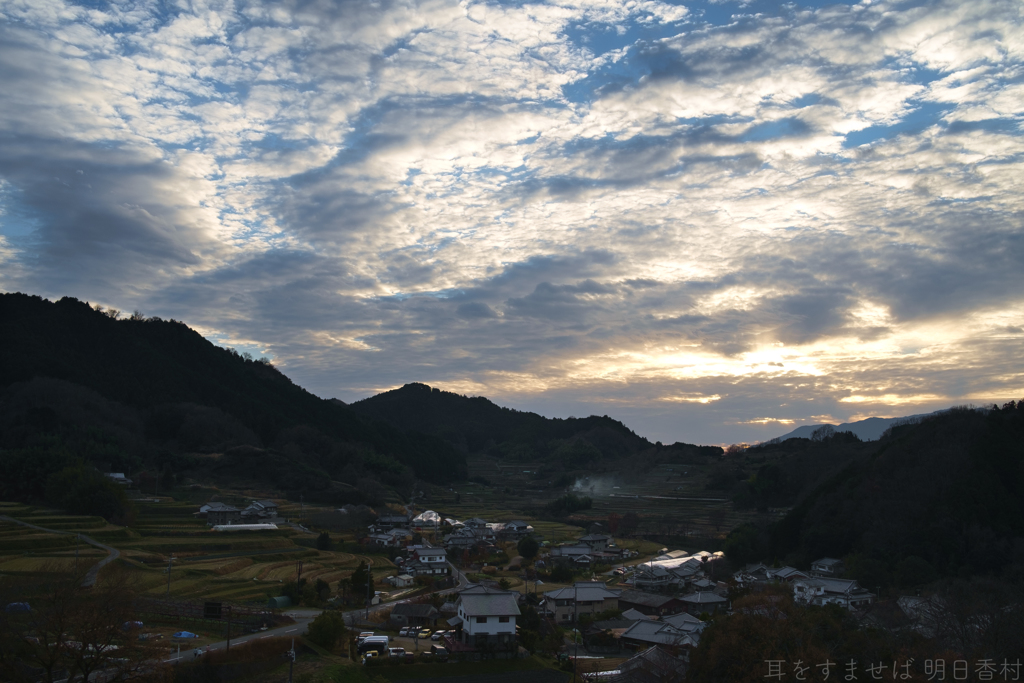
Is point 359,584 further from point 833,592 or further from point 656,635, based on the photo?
point 833,592

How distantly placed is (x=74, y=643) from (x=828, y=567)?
42.6 m

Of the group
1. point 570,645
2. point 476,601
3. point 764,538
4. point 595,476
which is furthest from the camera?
point 595,476

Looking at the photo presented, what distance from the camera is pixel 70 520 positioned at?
3847 centimetres

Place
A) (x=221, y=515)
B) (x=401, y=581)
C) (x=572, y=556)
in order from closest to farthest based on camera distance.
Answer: (x=401, y=581) < (x=221, y=515) < (x=572, y=556)

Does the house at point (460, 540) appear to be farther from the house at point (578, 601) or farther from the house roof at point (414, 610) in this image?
the house roof at point (414, 610)

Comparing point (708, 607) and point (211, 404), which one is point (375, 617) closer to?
point (708, 607)

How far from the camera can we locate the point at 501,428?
16650cm

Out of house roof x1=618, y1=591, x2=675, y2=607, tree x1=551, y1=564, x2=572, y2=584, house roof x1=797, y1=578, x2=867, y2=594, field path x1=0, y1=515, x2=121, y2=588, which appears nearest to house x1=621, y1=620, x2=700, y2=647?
house roof x1=618, y1=591, x2=675, y2=607

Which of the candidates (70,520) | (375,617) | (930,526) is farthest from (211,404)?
(930,526)

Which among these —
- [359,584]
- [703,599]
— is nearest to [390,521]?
[359,584]

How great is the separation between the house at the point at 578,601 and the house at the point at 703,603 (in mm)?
3821

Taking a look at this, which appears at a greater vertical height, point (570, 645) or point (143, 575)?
point (143, 575)

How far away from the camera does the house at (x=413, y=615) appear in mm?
29062

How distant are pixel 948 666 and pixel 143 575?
32.2m
